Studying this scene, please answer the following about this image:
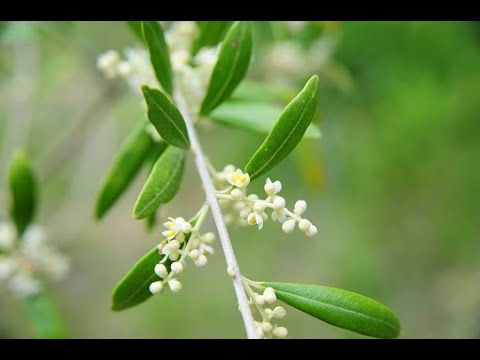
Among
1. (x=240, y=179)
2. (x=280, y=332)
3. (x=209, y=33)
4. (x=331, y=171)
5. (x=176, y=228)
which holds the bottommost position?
(x=280, y=332)

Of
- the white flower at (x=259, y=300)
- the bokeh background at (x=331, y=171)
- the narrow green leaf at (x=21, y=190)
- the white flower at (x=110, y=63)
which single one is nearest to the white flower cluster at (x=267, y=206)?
the white flower at (x=259, y=300)

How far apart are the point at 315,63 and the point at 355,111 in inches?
34.5

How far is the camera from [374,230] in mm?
3137

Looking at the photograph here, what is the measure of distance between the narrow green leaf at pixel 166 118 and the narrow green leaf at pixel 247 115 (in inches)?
8.6

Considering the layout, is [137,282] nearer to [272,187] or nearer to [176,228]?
[176,228]

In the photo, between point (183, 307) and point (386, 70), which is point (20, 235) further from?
point (183, 307)

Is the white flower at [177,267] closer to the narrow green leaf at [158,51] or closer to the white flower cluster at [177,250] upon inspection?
the white flower cluster at [177,250]

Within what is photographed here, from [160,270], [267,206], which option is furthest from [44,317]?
[267,206]

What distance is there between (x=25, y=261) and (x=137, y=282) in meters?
0.76

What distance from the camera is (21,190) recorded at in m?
1.46

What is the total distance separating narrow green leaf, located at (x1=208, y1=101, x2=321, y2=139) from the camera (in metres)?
1.19

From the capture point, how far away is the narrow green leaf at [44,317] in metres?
1.55

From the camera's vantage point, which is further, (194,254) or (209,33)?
(209,33)

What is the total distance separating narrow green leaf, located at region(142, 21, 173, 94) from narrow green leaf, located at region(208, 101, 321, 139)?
160 mm
